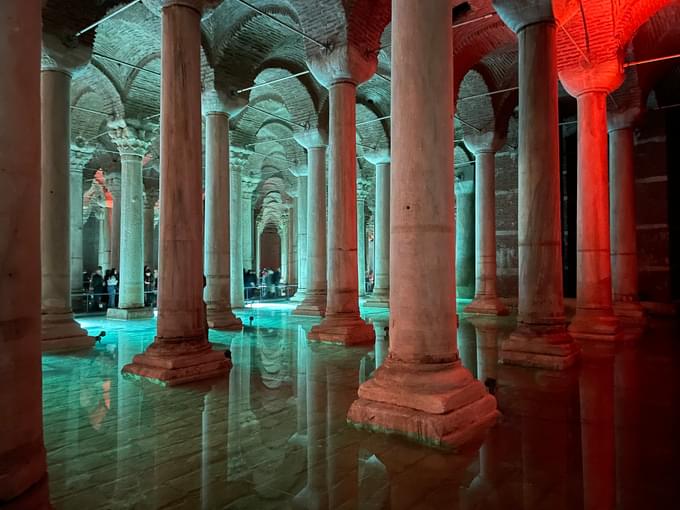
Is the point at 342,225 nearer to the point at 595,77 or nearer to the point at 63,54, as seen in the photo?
the point at 595,77

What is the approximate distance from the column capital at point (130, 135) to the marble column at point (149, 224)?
9988 mm

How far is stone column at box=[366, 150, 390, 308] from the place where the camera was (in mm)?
16859

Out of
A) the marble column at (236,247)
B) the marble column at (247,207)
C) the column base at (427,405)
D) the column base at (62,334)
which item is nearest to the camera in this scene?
the column base at (427,405)

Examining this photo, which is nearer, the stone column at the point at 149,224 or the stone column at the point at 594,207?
the stone column at the point at 594,207

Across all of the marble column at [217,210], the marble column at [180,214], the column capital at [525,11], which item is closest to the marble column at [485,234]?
the marble column at [217,210]

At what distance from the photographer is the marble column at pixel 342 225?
9656 millimetres

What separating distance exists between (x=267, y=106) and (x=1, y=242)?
18.2m

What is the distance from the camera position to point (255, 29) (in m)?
12.0

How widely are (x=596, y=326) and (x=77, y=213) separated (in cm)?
1558

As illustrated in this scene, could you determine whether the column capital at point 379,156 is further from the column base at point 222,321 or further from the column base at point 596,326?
the column base at point 596,326

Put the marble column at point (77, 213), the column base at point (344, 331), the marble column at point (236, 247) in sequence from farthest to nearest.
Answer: the marble column at point (236, 247)
the marble column at point (77, 213)
the column base at point (344, 331)

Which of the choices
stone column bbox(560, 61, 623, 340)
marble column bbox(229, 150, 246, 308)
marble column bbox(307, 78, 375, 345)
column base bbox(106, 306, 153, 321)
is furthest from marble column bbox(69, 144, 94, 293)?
stone column bbox(560, 61, 623, 340)

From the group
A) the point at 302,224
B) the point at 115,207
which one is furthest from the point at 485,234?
the point at 115,207

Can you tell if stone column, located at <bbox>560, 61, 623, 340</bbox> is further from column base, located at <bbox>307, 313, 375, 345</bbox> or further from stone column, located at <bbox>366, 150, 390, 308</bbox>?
stone column, located at <bbox>366, 150, 390, 308</bbox>
